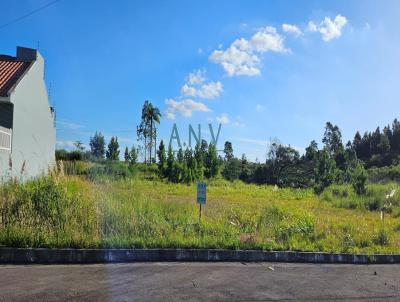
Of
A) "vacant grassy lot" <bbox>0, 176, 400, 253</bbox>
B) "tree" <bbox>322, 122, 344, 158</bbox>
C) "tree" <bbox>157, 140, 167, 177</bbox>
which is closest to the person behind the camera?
"vacant grassy lot" <bbox>0, 176, 400, 253</bbox>

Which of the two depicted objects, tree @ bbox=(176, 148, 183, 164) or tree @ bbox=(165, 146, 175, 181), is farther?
tree @ bbox=(176, 148, 183, 164)

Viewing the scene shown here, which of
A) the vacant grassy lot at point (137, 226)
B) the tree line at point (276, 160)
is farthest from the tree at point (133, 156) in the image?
the vacant grassy lot at point (137, 226)

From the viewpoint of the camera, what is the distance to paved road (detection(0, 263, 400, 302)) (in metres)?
5.54

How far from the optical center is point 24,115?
57.1 feet

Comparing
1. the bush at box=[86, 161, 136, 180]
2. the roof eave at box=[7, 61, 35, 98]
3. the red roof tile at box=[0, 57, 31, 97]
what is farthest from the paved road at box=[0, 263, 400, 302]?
the red roof tile at box=[0, 57, 31, 97]

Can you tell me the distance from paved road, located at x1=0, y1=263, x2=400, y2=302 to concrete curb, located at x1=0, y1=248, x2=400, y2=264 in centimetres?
34

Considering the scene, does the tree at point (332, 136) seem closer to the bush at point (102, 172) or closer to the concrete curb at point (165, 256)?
the bush at point (102, 172)

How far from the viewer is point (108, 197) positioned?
34.3 feet

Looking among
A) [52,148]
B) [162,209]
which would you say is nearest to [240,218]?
[162,209]

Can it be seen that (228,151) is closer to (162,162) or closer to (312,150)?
(312,150)

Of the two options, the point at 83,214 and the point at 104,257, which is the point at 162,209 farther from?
the point at 104,257

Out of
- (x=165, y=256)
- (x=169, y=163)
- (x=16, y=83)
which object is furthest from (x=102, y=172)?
(x=169, y=163)

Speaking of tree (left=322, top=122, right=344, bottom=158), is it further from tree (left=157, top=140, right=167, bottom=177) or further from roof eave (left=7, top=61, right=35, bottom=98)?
roof eave (left=7, top=61, right=35, bottom=98)

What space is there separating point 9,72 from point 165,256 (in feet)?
44.1
